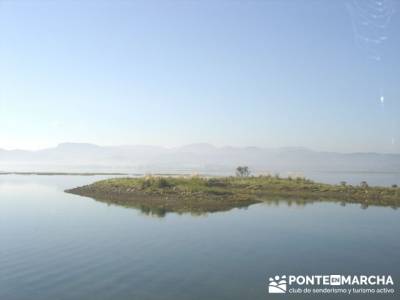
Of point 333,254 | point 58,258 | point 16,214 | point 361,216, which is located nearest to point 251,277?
point 333,254

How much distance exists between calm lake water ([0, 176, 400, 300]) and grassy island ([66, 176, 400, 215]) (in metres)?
6.30

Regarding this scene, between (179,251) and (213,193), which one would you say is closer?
(179,251)

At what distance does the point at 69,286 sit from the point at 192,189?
37.3m

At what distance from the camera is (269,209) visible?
47656 mm

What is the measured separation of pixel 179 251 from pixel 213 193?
30050 mm

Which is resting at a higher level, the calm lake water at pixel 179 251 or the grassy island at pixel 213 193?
the grassy island at pixel 213 193

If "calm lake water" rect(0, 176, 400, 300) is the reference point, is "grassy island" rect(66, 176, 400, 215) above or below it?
above

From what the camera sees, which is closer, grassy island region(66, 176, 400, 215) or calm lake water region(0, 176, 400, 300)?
calm lake water region(0, 176, 400, 300)

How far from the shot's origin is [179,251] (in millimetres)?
26266

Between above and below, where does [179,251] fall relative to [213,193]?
below

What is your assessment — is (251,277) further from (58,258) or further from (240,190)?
(240,190)

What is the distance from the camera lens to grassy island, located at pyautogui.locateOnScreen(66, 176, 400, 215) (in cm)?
5004

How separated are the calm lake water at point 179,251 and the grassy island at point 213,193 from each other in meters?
6.30

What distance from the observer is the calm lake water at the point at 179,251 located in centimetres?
1928
